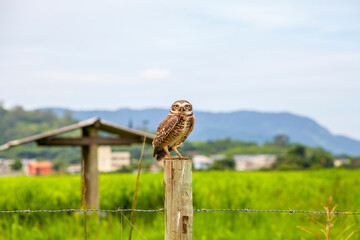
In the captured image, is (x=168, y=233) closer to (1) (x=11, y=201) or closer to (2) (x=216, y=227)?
(2) (x=216, y=227)

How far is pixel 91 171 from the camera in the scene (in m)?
8.87

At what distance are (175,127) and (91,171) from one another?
4.91 metres

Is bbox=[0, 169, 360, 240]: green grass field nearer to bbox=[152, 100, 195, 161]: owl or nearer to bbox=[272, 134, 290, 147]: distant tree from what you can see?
bbox=[152, 100, 195, 161]: owl

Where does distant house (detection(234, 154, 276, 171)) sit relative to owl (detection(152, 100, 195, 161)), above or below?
below

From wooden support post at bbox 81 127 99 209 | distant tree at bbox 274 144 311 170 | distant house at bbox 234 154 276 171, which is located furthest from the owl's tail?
distant house at bbox 234 154 276 171

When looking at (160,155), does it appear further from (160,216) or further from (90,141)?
(90,141)

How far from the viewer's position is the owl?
4211 millimetres

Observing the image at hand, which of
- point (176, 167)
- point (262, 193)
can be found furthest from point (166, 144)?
point (262, 193)

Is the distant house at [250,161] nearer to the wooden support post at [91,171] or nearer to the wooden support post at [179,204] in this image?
the wooden support post at [91,171]

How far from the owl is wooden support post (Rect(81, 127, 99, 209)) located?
179 inches

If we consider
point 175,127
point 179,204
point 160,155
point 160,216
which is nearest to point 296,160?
point 160,216

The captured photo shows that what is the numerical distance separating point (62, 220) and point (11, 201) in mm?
1920

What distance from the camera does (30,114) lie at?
196 m

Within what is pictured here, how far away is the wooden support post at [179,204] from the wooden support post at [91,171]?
17.9ft
